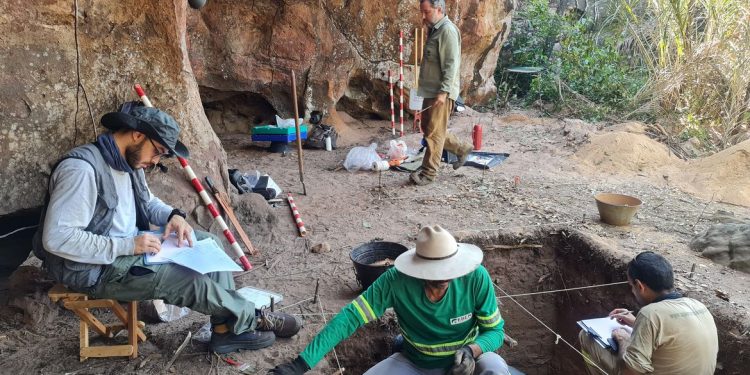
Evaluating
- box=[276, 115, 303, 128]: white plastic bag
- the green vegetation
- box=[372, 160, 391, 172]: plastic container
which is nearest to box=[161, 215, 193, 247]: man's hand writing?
box=[372, 160, 391, 172]: plastic container

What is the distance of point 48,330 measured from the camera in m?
3.91

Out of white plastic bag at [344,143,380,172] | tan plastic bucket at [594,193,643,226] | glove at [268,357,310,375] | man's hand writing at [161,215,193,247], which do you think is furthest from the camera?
white plastic bag at [344,143,380,172]

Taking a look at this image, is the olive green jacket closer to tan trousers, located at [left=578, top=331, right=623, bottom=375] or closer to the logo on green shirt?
tan trousers, located at [left=578, top=331, right=623, bottom=375]

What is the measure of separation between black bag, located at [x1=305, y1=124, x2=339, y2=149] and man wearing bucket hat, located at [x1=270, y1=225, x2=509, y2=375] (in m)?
6.41

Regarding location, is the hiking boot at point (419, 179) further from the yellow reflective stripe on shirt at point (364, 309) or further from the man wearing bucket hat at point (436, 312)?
the yellow reflective stripe on shirt at point (364, 309)

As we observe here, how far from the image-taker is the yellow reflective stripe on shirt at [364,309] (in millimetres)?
3078

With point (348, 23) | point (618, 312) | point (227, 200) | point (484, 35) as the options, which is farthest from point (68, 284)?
point (484, 35)

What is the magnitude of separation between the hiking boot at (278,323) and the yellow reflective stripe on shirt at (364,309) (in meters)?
0.85

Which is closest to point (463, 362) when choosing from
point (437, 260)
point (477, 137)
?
point (437, 260)

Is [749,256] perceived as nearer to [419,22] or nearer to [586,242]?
[586,242]

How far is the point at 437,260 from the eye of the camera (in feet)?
9.83

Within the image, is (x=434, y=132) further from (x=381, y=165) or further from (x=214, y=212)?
(x=214, y=212)

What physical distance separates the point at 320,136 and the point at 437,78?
3045 mm

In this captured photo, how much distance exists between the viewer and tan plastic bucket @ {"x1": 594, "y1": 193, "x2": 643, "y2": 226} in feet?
18.8
